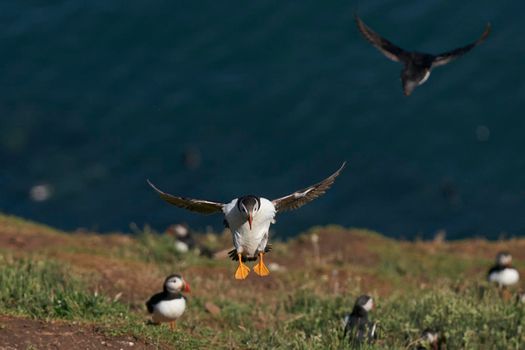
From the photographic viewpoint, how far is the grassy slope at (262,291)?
14.5 meters

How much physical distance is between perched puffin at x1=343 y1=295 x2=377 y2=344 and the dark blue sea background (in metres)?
16.8

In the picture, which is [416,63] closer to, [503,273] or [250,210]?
[250,210]

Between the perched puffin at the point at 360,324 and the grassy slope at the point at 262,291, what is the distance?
0.70 feet

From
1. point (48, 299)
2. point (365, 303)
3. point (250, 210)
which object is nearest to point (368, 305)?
point (365, 303)

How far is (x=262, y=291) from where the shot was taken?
19.8m

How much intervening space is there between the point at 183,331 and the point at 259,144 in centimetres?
2059

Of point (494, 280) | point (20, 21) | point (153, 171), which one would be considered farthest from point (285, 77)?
point (494, 280)

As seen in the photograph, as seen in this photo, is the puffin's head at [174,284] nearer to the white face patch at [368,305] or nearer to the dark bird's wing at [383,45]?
the white face patch at [368,305]

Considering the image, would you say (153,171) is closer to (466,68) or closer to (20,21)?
(20,21)

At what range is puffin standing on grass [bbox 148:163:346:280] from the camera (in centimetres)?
1262

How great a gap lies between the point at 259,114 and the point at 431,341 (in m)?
21.1

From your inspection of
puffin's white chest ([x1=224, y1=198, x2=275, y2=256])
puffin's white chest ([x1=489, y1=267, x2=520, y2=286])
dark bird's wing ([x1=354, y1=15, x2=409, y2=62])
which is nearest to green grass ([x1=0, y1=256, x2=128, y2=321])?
puffin's white chest ([x1=224, y1=198, x2=275, y2=256])

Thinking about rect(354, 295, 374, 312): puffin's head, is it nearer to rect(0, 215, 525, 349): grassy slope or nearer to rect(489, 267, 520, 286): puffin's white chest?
rect(0, 215, 525, 349): grassy slope

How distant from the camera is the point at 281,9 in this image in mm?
38344
